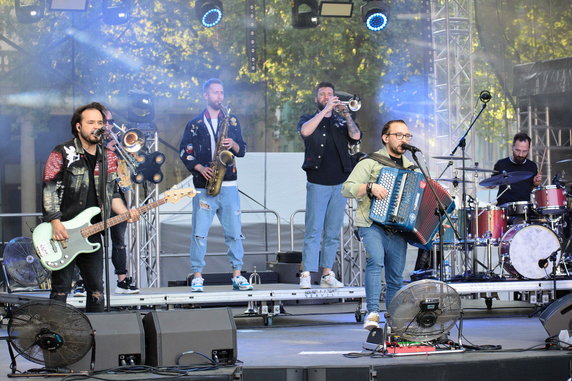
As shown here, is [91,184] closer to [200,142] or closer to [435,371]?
[200,142]

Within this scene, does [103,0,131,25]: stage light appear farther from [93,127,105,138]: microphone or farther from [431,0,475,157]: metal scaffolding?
[93,127,105,138]: microphone

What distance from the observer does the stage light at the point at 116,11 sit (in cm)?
1233

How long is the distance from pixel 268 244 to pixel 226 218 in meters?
4.32

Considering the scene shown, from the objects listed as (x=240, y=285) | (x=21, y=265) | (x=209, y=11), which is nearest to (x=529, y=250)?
(x=240, y=285)

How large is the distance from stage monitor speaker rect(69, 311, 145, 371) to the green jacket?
6.74ft

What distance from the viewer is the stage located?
5.83 meters

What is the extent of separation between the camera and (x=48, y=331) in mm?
5664

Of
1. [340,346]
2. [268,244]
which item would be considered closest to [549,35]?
[268,244]

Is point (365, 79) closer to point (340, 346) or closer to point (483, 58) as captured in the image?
point (483, 58)

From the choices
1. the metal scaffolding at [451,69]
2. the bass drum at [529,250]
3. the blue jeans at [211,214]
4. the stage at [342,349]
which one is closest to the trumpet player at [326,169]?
the stage at [342,349]

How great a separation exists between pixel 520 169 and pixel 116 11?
5.82m

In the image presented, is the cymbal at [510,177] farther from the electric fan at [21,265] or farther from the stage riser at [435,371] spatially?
the electric fan at [21,265]

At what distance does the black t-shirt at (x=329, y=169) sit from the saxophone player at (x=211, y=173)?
0.76 m

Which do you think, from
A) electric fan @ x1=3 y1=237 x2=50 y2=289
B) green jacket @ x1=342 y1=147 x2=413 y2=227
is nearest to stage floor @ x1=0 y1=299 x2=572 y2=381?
green jacket @ x1=342 y1=147 x2=413 y2=227
